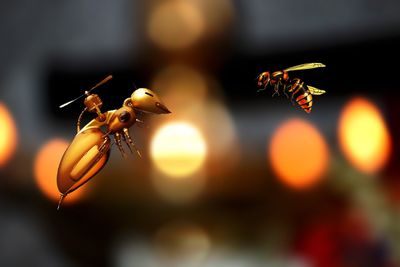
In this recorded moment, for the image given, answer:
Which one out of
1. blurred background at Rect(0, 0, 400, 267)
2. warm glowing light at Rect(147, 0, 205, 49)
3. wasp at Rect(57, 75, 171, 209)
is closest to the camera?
wasp at Rect(57, 75, 171, 209)

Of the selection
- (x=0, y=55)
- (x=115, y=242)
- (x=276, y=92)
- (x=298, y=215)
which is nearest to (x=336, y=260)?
(x=298, y=215)

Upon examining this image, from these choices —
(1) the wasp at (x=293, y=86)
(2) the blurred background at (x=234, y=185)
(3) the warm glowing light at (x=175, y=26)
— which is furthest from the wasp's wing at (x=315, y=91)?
(2) the blurred background at (x=234, y=185)

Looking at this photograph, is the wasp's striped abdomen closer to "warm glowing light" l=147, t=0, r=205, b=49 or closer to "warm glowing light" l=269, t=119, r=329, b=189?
A: "warm glowing light" l=147, t=0, r=205, b=49

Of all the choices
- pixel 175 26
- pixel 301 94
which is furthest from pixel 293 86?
pixel 175 26

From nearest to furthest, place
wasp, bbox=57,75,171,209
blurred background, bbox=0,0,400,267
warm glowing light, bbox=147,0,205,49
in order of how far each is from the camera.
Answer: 1. wasp, bbox=57,75,171,209
2. warm glowing light, bbox=147,0,205,49
3. blurred background, bbox=0,0,400,267

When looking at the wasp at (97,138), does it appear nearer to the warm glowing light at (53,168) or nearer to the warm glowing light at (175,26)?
the warm glowing light at (53,168)

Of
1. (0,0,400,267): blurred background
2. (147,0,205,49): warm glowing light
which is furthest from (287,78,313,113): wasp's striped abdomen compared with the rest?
(0,0,400,267): blurred background

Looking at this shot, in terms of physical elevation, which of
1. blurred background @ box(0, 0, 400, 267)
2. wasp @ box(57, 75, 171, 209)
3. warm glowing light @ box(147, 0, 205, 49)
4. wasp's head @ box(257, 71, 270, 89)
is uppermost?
warm glowing light @ box(147, 0, 205, 49)
